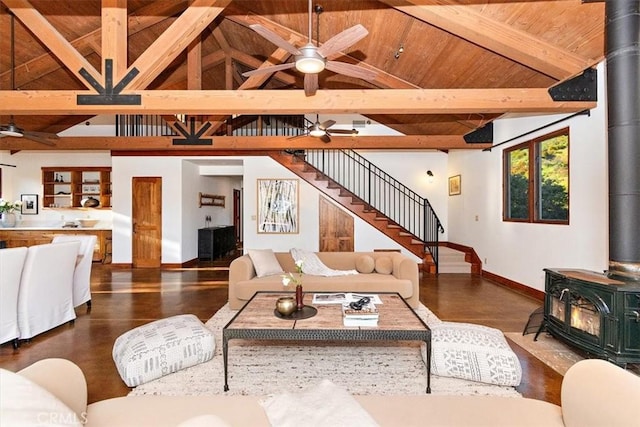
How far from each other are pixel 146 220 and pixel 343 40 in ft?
22.8

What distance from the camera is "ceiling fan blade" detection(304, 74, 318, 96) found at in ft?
11.2

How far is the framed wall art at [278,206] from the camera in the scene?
804 cm

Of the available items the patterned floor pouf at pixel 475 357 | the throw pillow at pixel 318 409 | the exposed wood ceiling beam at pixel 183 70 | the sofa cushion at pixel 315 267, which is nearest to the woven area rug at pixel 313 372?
the patterned floor pouf at pixel 475 357

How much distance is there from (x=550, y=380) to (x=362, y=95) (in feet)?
11.2

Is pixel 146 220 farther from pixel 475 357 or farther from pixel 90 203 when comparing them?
pixel 475 357

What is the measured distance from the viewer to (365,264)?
4758mm

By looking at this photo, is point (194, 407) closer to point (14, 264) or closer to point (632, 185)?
point (14, 264)

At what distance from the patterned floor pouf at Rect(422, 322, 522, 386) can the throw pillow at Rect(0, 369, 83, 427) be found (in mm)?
2457

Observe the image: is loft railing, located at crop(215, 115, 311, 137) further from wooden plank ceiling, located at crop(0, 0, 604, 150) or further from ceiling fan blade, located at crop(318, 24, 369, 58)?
ceiling fan blade, located at crop(318, 24, 369, 58)

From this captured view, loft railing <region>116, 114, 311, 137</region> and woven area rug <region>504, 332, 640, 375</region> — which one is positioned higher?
loft railing <region>116, 114, 311, 137</region>

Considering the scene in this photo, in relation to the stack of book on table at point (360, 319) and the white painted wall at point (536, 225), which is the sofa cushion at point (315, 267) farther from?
the white painted wall at point (536, 225)

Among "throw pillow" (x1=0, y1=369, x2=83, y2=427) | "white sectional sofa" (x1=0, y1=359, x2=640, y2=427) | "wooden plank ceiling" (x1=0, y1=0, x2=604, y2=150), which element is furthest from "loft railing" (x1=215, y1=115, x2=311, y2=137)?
"throw pillow" (x1=0, y1=369, x2=83, y2=427)

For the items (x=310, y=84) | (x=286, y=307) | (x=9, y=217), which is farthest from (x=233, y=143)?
(x=9, y=217)

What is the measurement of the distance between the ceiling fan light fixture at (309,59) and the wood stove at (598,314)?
306 cm
